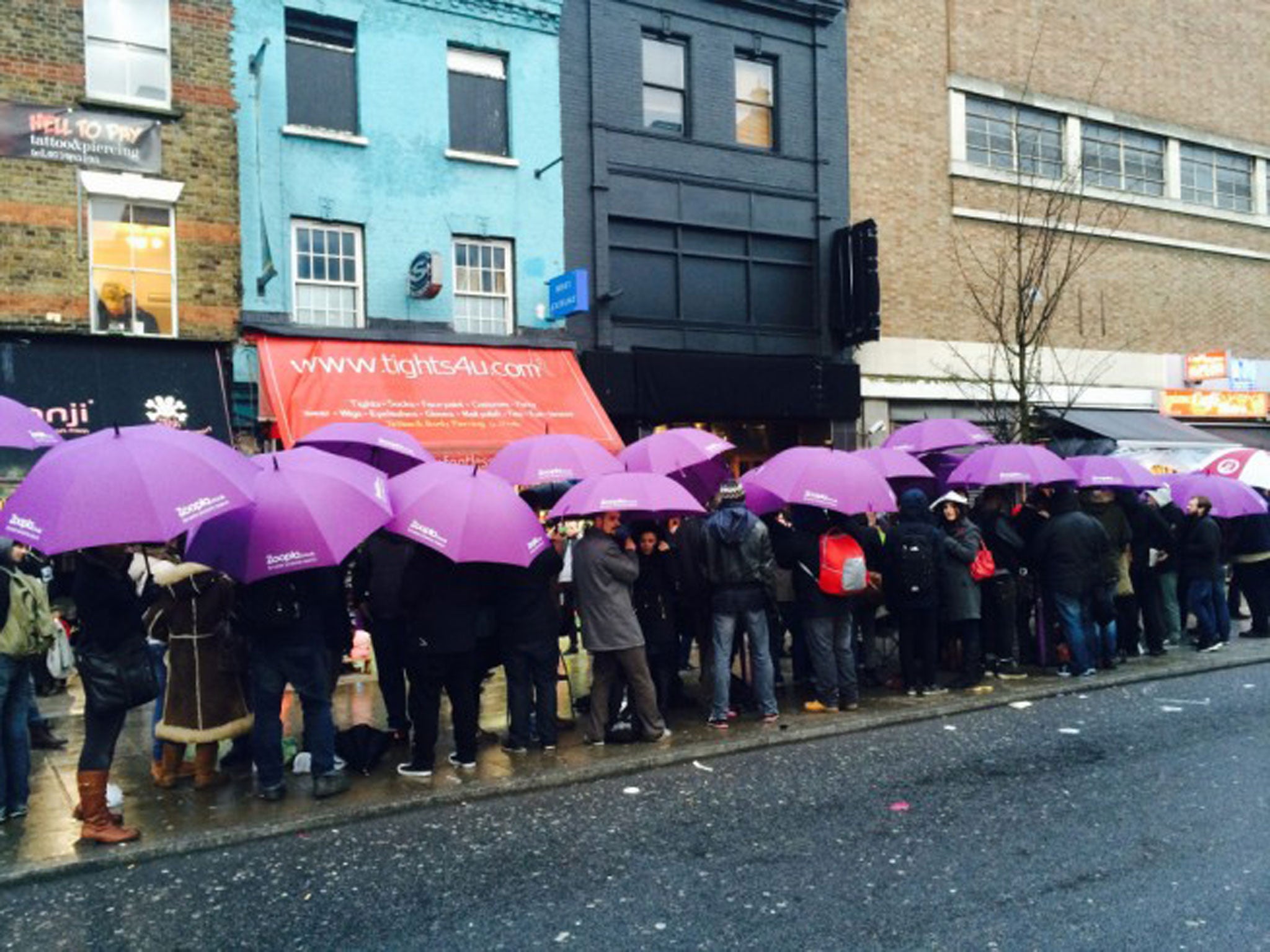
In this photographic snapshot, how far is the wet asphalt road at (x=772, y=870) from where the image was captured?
182 inches

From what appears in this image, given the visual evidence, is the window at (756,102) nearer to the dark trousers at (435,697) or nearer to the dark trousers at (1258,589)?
the dark trousers at (1258,589)

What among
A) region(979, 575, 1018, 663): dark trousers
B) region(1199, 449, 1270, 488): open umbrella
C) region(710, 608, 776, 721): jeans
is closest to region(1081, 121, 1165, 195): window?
region(1199, 449, 1270, 488): open umbrella

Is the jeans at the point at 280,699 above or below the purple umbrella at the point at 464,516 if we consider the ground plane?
below

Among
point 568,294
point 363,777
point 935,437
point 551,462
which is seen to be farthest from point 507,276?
point 363,777

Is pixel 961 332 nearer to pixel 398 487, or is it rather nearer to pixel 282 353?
pixel 282 353

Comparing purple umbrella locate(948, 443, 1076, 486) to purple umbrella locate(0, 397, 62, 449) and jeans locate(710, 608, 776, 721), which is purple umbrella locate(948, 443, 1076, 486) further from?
purple umbrella locate(0, 397, 62, 449)

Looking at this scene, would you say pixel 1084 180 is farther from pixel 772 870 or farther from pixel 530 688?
pixel 772 870

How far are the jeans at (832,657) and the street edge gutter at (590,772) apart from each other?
33cm

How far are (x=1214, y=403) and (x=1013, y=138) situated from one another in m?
7.68

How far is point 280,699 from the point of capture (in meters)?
6.81

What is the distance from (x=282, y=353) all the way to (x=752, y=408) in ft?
25.4

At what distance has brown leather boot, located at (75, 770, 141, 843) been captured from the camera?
593 centimetres

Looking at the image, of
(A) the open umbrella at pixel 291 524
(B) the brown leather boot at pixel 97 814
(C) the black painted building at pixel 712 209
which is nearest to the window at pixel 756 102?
(C) the black painted building at pixel 712 209

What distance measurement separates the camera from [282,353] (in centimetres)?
1442
